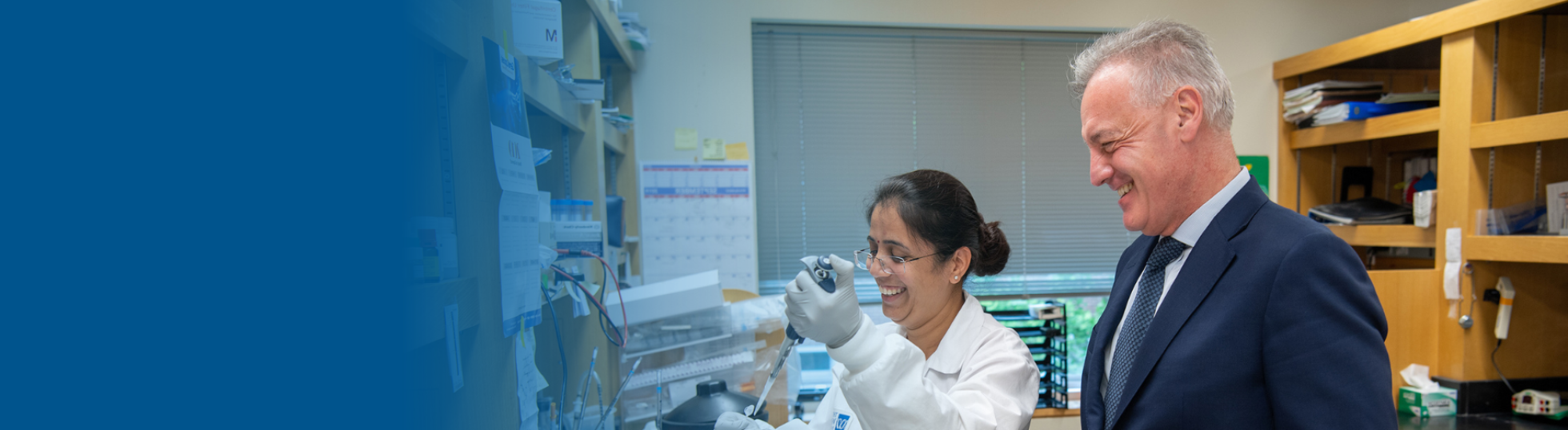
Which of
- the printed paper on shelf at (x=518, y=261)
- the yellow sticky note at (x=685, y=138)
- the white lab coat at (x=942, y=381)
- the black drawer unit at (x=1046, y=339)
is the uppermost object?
the yellow sticky note at (x=685, y=138)

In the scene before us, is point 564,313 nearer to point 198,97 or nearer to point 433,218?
point 433,218

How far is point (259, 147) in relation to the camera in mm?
268

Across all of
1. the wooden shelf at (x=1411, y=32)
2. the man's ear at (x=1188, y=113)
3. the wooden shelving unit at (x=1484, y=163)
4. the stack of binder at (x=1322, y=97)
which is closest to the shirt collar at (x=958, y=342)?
the man's ear at (x=1188, y=113)

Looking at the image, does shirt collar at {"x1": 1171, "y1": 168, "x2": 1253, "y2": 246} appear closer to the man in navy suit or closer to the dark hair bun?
the man in navy suit

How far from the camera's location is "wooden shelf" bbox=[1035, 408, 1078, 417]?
6.73ft

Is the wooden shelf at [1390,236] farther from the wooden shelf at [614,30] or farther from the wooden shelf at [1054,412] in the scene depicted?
the wooden shelf at [614,30]

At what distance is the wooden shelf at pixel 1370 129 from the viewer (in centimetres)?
265

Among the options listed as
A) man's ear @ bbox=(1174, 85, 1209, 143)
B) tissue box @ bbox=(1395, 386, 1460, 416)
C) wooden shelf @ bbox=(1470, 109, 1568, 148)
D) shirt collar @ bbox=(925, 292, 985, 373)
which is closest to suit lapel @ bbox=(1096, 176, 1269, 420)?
man's ear @ bbox=(1174, 85, 1209, 143)

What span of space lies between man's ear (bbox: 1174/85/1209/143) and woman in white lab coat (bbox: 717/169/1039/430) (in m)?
0.44

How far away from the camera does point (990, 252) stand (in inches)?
56.2

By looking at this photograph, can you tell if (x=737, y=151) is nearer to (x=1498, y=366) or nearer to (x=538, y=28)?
(x=538, y=28)

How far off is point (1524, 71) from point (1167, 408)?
274 cm

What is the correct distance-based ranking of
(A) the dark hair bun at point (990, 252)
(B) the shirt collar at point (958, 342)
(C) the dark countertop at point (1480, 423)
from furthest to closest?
(C) the dark countertop at point (1480, 423), (A) the dark hair bun at point (990, 252), (B) the shirt collar at point (958, 342)

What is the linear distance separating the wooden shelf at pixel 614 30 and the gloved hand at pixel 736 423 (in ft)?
3.64
